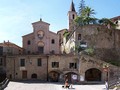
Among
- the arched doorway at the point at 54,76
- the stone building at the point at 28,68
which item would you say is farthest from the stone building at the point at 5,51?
the arched doorway at the point at 54,76

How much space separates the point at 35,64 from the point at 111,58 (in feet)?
77.2

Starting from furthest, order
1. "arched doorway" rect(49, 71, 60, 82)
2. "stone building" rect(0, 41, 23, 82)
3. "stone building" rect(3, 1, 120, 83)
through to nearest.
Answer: "stone building" rect(0, 41, 23, 82)
"arched doorway" rect(49, 71, 60, 82)
"stone building" rect(3, 1, 120, 83)

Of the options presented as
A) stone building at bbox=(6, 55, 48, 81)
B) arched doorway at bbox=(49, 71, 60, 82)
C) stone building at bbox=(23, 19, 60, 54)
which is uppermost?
stone building at bbox=(23, 19, 60, 54)

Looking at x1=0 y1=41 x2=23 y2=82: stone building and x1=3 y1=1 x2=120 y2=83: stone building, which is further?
x1=0 y1=41 x2=23 y2=82: stone building

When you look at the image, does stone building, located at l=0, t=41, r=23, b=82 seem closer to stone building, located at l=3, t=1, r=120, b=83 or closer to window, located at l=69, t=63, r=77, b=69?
stone building, located at l=3, t=1, r=120, b=83

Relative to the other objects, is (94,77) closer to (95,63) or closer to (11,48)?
→ (95,63)

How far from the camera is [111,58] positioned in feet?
231

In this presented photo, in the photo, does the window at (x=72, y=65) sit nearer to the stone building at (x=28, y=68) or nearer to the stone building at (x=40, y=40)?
the stone building at (x=28, y=68)

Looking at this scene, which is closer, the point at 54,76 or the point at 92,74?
the point at 54,76

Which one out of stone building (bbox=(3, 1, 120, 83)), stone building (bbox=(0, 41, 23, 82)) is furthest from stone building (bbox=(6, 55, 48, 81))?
stone building (bbox=(0, 41, 23, 82))

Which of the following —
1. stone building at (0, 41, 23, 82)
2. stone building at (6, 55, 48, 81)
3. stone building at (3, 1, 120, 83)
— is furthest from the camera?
stone building at (0, 41, 23, 82)

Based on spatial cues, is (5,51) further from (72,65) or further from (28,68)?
(72,65)

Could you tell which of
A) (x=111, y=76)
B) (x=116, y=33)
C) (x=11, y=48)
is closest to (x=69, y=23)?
(x=116, y=33)

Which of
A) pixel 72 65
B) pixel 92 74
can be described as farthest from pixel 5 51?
pixel 92 74
